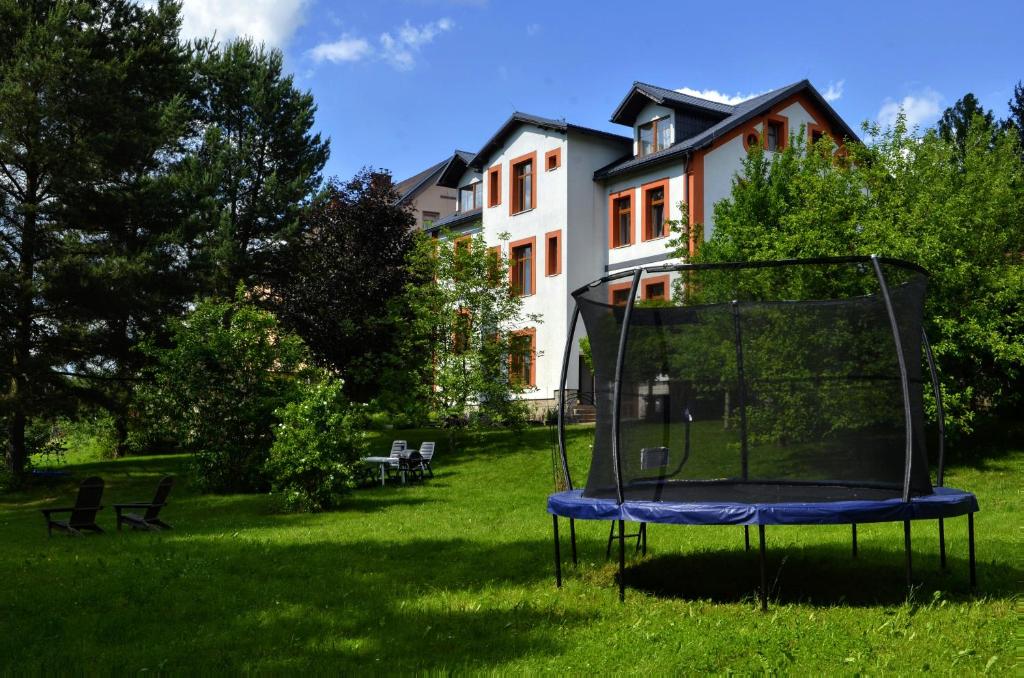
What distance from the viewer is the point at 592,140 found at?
3650 cm

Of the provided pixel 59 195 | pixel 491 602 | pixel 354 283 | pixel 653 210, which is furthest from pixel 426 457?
pixel 491 602

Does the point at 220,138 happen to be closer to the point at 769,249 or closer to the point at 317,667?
the point at 769,249

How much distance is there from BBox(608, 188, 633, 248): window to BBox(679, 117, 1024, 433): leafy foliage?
10.4 meters

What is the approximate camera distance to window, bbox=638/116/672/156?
114 feet

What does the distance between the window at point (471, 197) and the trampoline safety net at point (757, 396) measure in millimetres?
34039

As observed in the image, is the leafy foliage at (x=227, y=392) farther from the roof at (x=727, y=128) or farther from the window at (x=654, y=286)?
the roof at (x=727, y=128)

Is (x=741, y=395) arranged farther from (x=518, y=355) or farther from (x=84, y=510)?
(x=518, y=355)

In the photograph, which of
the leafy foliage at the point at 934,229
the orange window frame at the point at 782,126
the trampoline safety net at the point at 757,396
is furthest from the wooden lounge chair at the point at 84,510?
the orange window frame at the point at 782,126

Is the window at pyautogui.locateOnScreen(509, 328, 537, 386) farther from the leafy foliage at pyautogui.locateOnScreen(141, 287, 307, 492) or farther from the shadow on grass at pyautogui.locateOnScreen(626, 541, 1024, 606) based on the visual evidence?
the shadow on grass at pyautogui.locateOnScreen(626, 541, 1024, 606)

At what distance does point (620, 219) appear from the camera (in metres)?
35.9

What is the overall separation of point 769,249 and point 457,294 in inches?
446

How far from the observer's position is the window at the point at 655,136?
114 ft

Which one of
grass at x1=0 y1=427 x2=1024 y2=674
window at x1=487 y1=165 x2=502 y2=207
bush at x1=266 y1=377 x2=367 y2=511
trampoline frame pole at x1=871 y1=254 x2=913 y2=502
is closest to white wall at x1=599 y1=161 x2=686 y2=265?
window at x1=487 y1=165 x2=502 y2=207

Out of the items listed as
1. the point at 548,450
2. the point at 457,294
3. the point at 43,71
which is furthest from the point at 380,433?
the point at 43,71
